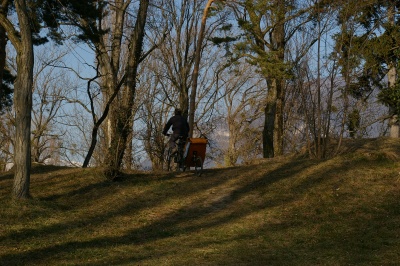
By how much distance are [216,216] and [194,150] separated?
12.5ft

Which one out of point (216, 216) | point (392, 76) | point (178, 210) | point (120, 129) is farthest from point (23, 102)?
point (392, 76)

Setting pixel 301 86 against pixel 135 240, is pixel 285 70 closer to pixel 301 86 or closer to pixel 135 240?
pixel 301 86

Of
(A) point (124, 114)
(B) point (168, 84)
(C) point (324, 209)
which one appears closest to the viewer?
(C) point (324, 209)

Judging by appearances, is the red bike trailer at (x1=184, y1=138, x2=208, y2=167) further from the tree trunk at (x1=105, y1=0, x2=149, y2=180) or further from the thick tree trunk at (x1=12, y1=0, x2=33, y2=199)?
the thick tree trunk at (x1=12, y1=0, x2=33, y2=199)

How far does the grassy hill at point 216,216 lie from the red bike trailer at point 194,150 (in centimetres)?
48

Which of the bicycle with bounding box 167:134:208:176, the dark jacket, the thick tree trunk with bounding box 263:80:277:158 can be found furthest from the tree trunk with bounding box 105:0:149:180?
the thick tree trunk with bounding box 263:80:277:158

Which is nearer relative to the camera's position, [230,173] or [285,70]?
[230,173]

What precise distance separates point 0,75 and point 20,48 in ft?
17.2

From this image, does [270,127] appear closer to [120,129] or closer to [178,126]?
[178,126]

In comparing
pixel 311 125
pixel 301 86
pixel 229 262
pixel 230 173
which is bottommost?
pixel 229 262

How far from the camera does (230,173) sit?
17.1 metres

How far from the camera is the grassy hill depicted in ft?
31.6

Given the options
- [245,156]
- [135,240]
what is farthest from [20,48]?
[245,156]

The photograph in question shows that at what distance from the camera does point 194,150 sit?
1639 cm
